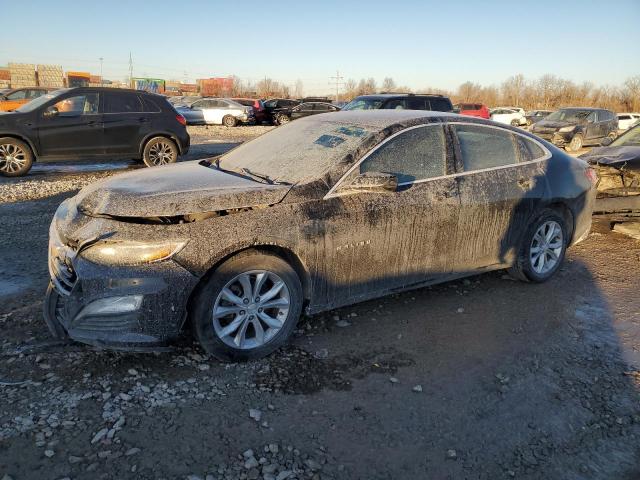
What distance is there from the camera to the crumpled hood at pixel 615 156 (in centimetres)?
734

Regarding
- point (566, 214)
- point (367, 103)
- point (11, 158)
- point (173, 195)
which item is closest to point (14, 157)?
point (11, 158)

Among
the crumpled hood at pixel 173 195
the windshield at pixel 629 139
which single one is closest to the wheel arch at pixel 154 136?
the crumpled hood at pixel 173 195

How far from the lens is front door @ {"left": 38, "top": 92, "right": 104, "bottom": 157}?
32.4 feet

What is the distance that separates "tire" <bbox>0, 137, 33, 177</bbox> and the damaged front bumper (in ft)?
26.2

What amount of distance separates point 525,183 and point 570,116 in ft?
56.7

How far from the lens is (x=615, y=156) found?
7578mm

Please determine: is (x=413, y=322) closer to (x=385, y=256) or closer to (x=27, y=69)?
(x=385, y=256)

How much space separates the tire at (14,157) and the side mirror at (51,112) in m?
0.72

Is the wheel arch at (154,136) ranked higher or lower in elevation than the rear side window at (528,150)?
lower

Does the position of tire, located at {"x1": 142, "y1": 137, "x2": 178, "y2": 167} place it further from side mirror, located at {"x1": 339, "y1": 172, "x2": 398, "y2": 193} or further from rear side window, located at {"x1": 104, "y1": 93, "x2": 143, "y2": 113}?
side mirror, located at {"x1": 339, "y1": 172, "x2": 398, "y2": 193}

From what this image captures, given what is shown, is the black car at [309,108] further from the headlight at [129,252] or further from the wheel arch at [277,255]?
the headlight at [129,252]

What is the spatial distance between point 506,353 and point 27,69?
7237 centimetres

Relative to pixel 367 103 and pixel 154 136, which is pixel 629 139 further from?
pixel 154 136

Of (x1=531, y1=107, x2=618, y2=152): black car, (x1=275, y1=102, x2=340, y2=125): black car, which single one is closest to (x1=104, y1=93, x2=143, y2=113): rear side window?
(x1=531, y1=107, x2=618, y2=152): black car
